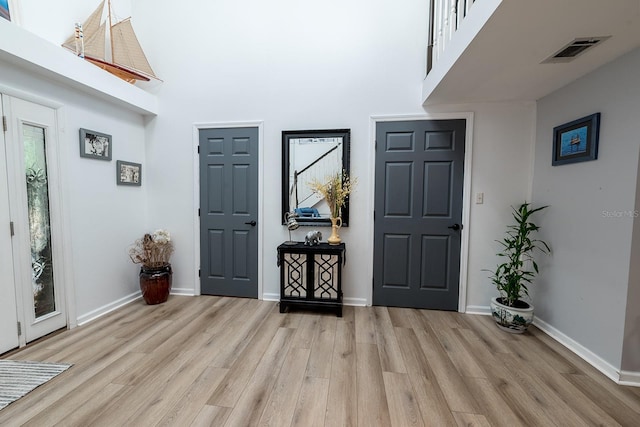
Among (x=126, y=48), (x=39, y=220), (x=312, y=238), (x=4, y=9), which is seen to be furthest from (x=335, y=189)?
(x=4, y=9)

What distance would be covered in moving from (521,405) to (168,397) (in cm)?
213

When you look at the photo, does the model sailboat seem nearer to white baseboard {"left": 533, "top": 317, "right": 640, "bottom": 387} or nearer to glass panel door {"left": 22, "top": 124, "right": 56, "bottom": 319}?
glass panel door {"left": 22, "top": 124, "right": 56, "bottom": 319}

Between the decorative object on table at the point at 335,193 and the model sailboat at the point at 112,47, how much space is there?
93.9 inches

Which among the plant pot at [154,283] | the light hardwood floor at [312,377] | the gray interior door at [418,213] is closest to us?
the light hardwood floor at [312,377]

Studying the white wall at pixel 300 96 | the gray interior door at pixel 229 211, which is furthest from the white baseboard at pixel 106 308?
the gray interior door at pixel 229 211

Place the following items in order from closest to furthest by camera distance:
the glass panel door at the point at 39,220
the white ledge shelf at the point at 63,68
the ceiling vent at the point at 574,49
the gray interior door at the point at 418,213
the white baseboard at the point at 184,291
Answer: the ceiling vent at the point at 574,49 → the white ledge shelf at the point at 63,68 → the glass panel door at the point at 39,220 → the gray interior door at the point at 418,213 → the white baseboard at the point at 184,291

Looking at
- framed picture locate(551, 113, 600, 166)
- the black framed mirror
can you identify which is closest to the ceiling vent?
framed picture locate(551, 113, 600, 166)

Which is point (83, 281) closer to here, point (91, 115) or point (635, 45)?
point (91, 115)

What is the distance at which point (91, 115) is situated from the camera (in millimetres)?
2609

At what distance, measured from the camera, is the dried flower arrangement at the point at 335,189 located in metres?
2.85

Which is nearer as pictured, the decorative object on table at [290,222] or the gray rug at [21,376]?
the gray rug at [21,376]

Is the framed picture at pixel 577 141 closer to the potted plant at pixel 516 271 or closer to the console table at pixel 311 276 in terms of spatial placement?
the potted plant at pixel 516 271

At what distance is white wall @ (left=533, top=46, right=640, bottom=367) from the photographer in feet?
5.80

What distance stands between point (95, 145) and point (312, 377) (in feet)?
9.79
